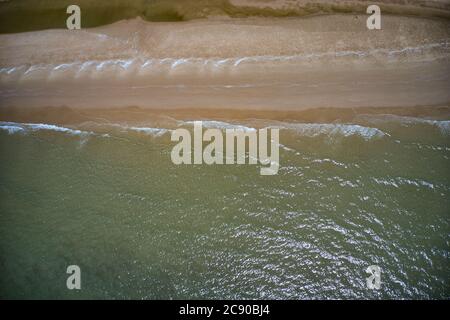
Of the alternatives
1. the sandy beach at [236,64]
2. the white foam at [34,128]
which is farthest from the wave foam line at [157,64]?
the white foam at [34,128]

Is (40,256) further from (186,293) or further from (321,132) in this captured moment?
(321,132)

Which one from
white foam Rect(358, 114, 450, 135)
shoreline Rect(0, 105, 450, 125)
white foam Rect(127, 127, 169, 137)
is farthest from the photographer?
white foam Rect(127, 127, 169, 137)

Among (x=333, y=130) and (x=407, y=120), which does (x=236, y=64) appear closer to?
(x=333, y=130)

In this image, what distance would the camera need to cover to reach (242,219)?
3.16 meters

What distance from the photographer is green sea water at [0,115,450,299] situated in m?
2.88

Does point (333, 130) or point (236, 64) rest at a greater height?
point (236, 64)

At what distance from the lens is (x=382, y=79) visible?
13.1 ft

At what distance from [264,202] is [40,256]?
1.76m

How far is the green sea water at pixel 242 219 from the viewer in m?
2.88

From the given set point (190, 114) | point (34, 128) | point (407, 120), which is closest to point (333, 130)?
point (407, 120)

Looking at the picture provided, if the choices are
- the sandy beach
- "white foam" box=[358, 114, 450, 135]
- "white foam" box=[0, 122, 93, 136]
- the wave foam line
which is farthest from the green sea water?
the wave foam line

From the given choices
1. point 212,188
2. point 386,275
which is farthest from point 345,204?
point 212,188

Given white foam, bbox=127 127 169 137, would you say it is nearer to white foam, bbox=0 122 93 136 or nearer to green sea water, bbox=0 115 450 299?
green sea water, bbox=0 115 450 299

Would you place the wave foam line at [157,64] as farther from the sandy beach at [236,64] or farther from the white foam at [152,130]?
the white foam at [152,130]
